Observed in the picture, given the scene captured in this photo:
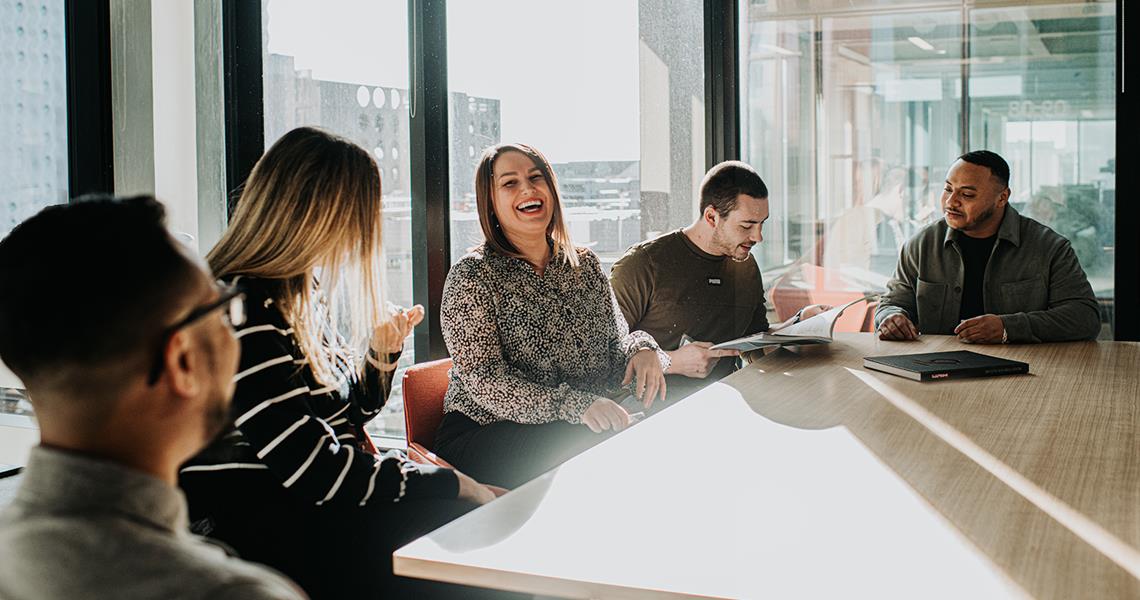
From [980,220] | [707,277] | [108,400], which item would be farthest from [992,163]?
[108,400]

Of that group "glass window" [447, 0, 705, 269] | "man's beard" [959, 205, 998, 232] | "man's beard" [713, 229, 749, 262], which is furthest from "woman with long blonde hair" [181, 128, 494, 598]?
"man's beard" [959, 205, 998, 232]

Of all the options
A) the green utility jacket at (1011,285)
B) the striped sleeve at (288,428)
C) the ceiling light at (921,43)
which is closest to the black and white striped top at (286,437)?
→ the striped sleeve at (288,428)

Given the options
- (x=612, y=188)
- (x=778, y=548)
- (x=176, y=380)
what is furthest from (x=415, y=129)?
(x=176, y=380)

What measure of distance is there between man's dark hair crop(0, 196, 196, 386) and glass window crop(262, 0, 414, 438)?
3533mm

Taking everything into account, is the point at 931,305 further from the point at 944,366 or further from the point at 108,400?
the point at 108,400

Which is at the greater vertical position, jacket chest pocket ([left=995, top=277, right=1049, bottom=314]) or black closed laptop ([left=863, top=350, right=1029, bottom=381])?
jacket chest pocket ([left=995, top=277, right=1049, bottom=314])

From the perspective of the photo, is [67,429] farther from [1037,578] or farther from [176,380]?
[1037,578]

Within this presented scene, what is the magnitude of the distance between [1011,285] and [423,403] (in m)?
2.31

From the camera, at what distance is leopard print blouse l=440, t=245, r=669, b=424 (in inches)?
108

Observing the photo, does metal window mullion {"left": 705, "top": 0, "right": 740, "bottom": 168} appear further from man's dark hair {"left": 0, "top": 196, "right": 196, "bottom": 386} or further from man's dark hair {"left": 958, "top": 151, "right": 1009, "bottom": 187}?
man's dark hair {"left": 0, "top": 196, "right": 196, "bottom": 386}

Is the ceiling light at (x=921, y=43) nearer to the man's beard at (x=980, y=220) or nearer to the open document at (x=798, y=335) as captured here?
the man's beard at (x=980, y=220)

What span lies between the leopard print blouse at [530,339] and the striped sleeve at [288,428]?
2.38 ft

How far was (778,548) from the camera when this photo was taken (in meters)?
1.38

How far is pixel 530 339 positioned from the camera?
291 cm
